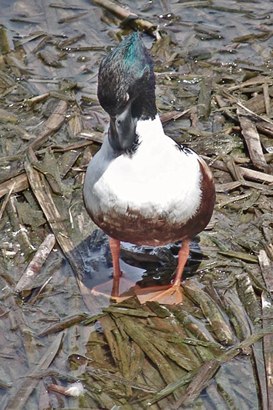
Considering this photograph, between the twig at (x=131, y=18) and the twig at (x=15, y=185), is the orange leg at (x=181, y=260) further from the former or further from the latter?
the twig at (x=131, y=18)

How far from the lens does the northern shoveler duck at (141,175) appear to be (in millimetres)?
5090

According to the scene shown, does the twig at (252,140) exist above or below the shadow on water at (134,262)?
above

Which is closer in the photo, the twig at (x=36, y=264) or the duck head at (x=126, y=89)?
the duck head at (x=126, y=89)

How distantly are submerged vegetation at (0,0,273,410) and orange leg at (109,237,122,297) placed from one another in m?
0.10

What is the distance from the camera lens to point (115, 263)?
5992 millimetres

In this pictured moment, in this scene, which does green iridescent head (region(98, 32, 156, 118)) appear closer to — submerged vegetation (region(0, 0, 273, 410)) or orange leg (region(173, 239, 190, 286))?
orange leg (region(173, 239, 190, 286))

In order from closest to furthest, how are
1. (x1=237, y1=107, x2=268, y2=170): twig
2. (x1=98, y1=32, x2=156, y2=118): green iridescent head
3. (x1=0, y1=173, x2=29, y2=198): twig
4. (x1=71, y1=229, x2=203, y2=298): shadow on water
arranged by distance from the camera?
(x1=98, y1=32, x2=156, y2=118): green iridescent head
(x1=71, y1=229, x2=203, y2=298): shadow on water
(x1=0, y1=173, x2=29, y2=198): twig
(x1=237, y1=107, x2=268, y2=170): twig

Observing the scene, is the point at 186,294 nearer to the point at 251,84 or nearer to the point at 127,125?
the point at 127,125

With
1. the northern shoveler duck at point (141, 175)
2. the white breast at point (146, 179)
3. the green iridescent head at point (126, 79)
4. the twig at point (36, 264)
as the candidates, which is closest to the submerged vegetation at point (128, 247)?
the twig at point (36, 264)

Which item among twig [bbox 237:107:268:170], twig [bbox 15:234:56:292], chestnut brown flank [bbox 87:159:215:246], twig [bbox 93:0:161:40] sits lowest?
twig [bbox 237:107:268:170]

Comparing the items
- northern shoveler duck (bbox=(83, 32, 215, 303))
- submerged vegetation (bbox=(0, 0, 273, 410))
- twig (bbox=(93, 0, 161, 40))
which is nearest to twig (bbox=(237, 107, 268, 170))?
submerged vegetation (bbox=(0, 0, 273, 410))

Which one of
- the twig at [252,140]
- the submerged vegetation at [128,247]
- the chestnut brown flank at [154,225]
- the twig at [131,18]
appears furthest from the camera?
the twig at [131,18]

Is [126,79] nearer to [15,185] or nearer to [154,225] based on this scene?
[154,225]

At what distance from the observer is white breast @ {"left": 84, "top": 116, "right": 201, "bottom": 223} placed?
17.3ft
